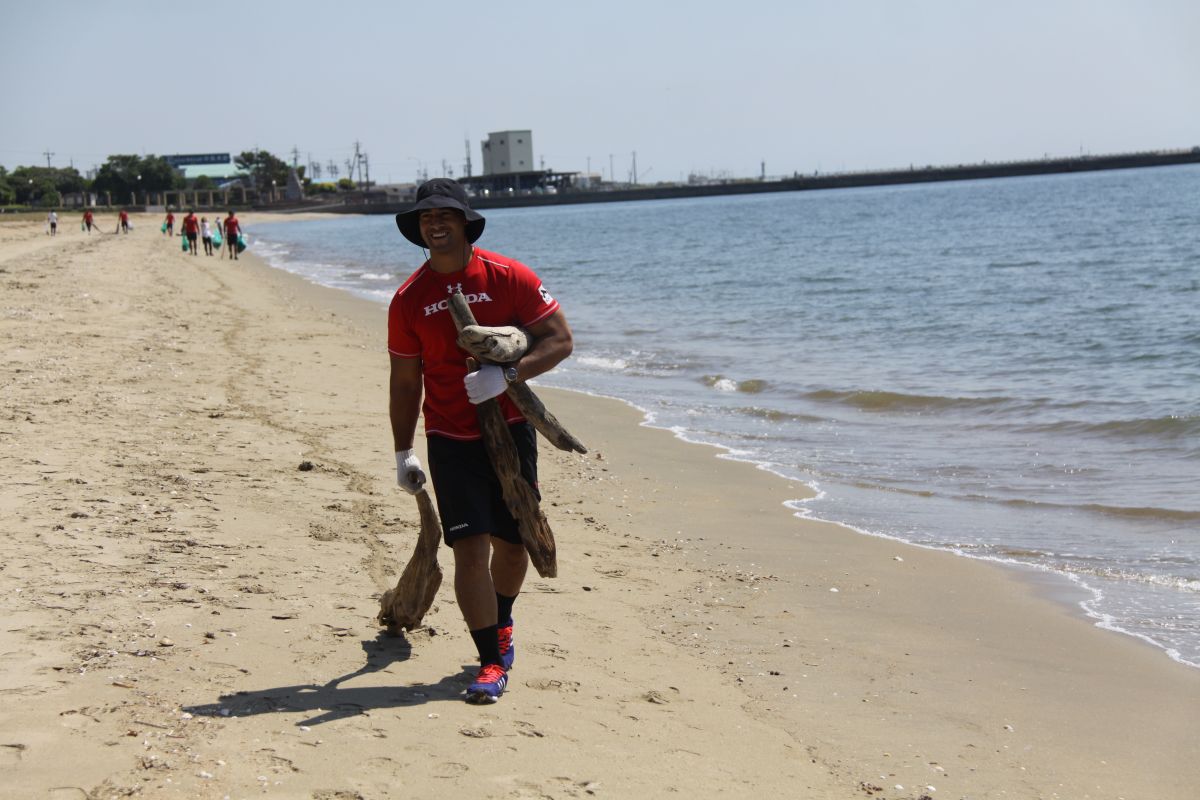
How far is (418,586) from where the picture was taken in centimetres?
477

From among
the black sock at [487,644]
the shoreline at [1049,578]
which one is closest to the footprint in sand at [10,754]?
the black sock at [487,644]

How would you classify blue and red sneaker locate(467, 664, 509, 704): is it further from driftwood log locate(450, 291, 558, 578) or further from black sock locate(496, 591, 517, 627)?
driftwood log locate(450, 291, 558, 578)

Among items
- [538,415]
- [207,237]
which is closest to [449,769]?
[538,415]

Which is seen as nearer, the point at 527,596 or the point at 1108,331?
the point at 527,596

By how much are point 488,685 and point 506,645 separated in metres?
0.34

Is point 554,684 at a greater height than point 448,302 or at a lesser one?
lesser

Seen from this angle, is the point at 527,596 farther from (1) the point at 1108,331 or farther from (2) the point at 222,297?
(2) the point at 222,297

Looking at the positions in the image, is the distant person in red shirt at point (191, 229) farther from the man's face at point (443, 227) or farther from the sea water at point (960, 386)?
the man's face at point (443, 227)

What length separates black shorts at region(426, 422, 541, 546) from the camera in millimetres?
4305

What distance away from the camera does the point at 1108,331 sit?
18.4 meters

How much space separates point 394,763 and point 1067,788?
2218 millimetres

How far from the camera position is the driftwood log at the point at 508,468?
14.0 ft

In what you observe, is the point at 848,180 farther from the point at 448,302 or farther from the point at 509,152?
the point at 448,302

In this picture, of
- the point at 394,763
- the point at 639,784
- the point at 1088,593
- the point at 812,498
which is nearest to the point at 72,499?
the point at 394,763
